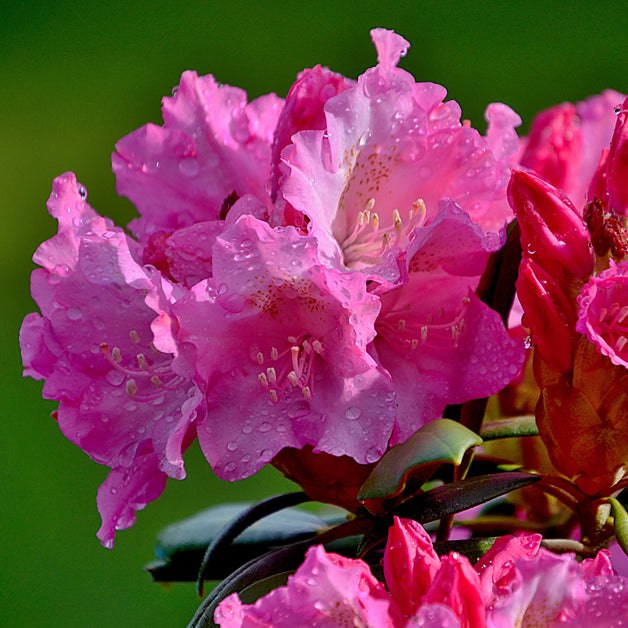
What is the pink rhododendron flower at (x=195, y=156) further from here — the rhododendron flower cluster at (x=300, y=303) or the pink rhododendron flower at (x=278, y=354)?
the pink rhododendron flower at (x=278, y=354)

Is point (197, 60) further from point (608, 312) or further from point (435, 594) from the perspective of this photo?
point (435, 594)

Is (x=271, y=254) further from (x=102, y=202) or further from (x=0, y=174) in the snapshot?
(x=0, y=174)

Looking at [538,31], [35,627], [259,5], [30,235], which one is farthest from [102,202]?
[538,31]

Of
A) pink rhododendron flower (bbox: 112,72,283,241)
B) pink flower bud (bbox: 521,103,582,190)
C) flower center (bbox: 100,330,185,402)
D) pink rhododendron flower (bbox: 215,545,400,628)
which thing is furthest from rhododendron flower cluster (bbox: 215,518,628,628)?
pink flower bud (bbox: 521,103,582,190)

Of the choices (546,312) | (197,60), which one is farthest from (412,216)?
(197,60)

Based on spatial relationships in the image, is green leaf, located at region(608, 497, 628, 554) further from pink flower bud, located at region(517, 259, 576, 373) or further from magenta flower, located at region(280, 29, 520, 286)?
magenta flower, located at region(280, 29, 520, 286)
